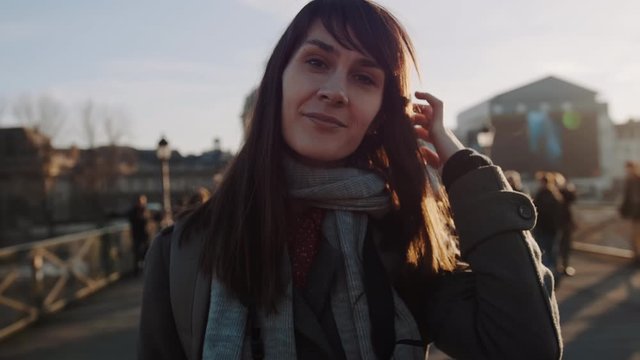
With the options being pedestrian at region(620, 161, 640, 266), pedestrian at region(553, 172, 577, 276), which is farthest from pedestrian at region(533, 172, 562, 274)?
pedestrian at region(620, 161, 640, 266)

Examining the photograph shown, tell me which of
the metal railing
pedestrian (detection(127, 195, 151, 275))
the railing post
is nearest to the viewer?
the metal railing

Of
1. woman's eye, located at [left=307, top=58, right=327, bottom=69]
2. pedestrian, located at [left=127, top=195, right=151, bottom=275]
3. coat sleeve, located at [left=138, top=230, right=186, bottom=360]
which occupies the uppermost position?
woman's eye, located at [left=307, top=58, right=327, bottom=69]

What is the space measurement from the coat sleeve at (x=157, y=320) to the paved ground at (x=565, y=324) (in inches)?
175

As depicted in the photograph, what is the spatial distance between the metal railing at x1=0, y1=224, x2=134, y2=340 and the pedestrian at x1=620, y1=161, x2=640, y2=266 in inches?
379

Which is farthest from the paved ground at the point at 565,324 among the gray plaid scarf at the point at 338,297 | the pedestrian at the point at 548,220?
the gray plaid scarf at the point at 338,297

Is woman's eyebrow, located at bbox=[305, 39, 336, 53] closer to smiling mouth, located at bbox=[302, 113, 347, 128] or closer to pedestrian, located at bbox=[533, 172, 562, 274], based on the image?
smiling mouth, located at bbox=[302, 113, 347, 128]

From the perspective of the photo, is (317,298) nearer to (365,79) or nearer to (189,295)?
(189,295)

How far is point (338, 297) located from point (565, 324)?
5904 mm

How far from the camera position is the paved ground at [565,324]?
5.86 metres

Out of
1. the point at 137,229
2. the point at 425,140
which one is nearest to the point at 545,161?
the point at 137,229

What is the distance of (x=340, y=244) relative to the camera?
1.53 metres

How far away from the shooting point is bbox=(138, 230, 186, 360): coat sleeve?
4.95 feet

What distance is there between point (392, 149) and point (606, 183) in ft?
213

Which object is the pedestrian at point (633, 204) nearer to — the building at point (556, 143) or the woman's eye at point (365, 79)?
the woman's eye at point (365, 79)
